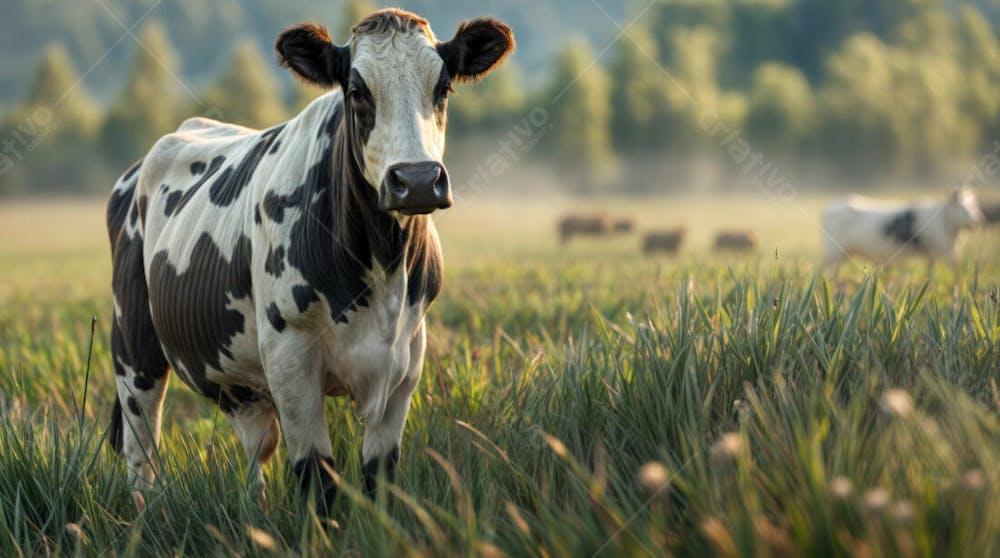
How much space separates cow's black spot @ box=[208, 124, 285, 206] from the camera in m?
4.25

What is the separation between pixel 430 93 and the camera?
343 cm

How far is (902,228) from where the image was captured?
15.1 m

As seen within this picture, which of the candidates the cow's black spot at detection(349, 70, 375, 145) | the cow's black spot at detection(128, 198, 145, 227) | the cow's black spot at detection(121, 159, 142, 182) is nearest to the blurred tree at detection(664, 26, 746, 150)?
the cow's black spot at detection(121, 159, 142, 182)

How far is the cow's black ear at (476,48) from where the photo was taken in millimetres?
3719

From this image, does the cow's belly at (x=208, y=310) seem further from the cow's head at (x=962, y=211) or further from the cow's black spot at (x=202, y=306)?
the cow's head at (x=962, y=211)

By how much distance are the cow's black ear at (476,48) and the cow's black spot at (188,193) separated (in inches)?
60.7

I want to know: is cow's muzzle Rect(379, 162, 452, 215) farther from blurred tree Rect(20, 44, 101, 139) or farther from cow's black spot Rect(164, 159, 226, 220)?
blurred tree Rect(20, 44, 101, 139)

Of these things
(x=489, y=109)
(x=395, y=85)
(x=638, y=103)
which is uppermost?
(x=489, y=109)

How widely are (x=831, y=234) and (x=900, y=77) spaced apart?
5943 cm

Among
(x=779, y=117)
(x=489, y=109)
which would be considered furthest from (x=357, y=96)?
(x=489, y=109)

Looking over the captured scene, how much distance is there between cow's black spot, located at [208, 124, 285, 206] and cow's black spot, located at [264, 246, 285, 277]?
62 centimetres

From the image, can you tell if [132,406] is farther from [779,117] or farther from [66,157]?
[66,157]

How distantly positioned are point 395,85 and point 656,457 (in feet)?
5.43

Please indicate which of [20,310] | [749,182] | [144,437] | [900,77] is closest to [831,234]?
[20,310]
